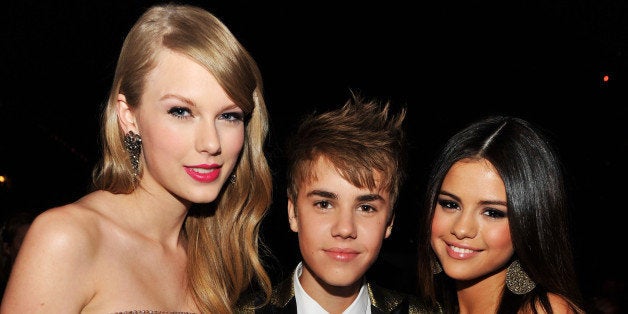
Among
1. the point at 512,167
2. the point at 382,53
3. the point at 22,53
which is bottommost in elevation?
the point at 22,53

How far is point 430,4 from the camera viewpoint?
18.4 ft

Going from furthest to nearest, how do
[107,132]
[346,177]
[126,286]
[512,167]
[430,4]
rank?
[430,4] → [346,177] → [512,167] → [107,132] → [126,286]

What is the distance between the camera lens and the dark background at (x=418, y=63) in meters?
5.52

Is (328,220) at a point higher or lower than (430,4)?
lower

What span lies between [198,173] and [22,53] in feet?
15.7

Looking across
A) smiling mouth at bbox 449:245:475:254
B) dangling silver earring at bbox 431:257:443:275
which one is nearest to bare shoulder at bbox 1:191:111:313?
smiling mouth at bbox 449:245:475:254

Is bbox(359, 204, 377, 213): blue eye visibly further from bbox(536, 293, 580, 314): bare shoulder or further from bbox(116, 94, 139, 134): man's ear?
bbox(116, 94, 139, 134): man's ear

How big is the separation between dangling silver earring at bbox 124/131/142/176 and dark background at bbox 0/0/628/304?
118 inches

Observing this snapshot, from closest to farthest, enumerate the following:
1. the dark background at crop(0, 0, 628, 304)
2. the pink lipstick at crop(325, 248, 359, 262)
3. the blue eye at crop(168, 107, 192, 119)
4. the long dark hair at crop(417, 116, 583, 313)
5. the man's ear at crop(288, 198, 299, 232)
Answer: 1. the blue eye at crop(168, 107, 192, 119)
2. the long dark hair at crop(417, 116, 583, 313)
3. the pink lipstick at crop(325, 248, 359, 262)
4. the man's ear at crop(288, 198, 299, 232)
5. the dark background at crop(0, 0, 628, 304)

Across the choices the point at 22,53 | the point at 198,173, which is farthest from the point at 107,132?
the point at 22,53

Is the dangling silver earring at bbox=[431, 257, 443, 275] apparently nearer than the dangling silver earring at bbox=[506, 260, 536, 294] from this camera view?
No

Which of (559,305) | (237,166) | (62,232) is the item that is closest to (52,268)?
(62,232)

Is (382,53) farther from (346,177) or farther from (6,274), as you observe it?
(6,274)

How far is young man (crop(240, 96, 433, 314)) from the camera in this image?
2.55m
